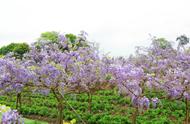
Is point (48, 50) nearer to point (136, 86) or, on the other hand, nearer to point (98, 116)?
point (136, 86)

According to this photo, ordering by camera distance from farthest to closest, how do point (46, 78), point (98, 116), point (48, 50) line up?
1. point (98, 116)
2. point (48, 50)
3. point (46, 78)

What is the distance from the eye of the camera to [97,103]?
16.1 m

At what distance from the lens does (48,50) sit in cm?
1095

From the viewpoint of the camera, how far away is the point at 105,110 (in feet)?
49.9

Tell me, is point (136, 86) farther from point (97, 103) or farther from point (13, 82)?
point (97, 103)

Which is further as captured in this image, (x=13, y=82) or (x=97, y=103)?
(x=97, y=103)

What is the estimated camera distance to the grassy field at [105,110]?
43.1 ft

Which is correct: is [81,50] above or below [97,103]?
above

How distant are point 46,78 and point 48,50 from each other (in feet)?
5.57

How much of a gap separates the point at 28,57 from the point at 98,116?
3232 mm

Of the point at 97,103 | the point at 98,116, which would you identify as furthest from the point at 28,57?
the point at 97,103

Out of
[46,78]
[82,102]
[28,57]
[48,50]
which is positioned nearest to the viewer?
[46,78]

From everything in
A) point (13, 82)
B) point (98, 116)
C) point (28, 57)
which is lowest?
point (98, 116)

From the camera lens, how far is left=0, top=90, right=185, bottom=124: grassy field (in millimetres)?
13151
